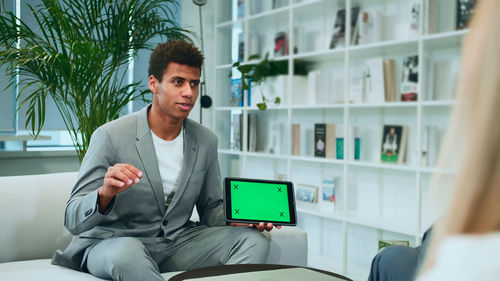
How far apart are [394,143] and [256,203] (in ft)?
4.54

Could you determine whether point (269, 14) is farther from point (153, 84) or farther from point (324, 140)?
point (153, 84)

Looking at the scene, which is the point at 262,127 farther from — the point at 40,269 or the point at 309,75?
the point at 40,269

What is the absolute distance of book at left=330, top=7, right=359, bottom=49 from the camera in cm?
319

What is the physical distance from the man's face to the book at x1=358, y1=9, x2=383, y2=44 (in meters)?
1.39

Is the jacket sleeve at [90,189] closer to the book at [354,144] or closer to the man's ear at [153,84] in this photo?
the man's ear at [153,84]

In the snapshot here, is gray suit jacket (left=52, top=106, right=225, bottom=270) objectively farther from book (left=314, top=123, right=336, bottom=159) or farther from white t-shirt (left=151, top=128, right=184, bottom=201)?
book (left=314, top=123, right=336, bottom=159)

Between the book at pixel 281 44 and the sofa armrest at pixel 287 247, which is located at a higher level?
the book at pixel 281 44

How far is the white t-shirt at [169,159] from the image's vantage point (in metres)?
2.03

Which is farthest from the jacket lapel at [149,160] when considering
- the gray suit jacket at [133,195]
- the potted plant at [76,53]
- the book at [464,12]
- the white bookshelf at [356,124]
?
the book at [464,12]

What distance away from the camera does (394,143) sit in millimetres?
2992

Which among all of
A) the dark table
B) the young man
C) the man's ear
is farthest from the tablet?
the man's ear

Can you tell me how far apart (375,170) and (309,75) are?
2.70ft

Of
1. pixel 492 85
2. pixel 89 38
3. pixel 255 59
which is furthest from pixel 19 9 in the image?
pixel 492 85

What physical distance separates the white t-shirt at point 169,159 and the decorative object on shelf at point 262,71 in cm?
171
